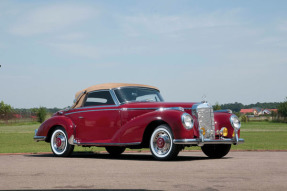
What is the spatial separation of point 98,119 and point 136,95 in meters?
1.22

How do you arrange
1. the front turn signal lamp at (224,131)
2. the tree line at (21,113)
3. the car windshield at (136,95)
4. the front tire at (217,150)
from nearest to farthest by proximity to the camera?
1. the front turn signal lamp at (224,131)
2. the car windshield at (136,95)
3. the front tire at (217,150)
4. the tree line at (21,113)

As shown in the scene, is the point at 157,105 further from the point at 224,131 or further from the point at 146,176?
the point at 146,176

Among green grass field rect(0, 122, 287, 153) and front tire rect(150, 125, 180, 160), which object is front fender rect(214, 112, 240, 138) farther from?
green grass field rect(0, 122, 287, 153)

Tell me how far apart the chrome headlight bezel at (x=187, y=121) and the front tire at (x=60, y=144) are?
12.5 ft

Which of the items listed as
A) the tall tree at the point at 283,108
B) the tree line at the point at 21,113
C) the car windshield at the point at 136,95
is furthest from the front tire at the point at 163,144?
the tall tree at the point at 283,108

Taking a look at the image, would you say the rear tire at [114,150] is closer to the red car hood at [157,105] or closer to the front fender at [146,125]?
the front fender at [146,125]

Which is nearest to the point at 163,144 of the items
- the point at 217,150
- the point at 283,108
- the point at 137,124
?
the point at 137,124

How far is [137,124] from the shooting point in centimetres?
1200

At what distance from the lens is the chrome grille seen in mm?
11873

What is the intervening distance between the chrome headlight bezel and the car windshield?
6.63ft

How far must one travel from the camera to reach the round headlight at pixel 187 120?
11189 mm

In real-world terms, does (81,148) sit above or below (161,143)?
below

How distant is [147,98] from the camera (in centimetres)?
1320

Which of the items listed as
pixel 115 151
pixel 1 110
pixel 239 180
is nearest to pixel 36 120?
pixel 1 110
